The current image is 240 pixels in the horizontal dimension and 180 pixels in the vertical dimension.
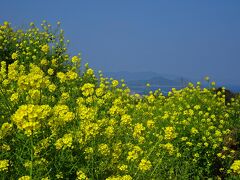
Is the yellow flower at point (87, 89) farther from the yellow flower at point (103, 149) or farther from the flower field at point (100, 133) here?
the yellow flower at point (103, 149)

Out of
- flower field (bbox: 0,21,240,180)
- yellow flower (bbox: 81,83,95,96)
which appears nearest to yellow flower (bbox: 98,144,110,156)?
flower field (bbox: 0,21,240,180)

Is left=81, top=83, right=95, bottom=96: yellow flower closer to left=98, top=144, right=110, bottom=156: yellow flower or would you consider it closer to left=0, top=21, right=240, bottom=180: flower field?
left=0, top=21, right=240, bottom=180: flower field

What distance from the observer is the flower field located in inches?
218

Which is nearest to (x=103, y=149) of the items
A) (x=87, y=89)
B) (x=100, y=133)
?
(x=100, y=133)

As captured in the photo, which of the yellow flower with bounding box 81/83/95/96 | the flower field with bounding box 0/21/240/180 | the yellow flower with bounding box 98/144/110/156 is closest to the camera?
the flower field with bounding box 0/21/240/180

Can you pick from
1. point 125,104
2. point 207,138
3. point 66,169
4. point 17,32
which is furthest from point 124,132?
point 17,32

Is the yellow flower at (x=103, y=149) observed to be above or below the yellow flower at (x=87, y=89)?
below

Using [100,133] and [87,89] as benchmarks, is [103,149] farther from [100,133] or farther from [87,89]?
[87,89]

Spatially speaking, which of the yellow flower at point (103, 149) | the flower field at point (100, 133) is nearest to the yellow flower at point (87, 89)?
the flower field at point (100, 133)

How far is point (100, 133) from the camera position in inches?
250

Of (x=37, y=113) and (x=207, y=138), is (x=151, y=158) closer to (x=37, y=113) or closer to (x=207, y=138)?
(x=207, y=138)

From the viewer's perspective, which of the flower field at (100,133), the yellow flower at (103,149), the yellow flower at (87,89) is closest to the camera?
the flower field at (100,133)

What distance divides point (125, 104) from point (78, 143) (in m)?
6.12

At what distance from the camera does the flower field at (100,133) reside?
5545 millimetres
